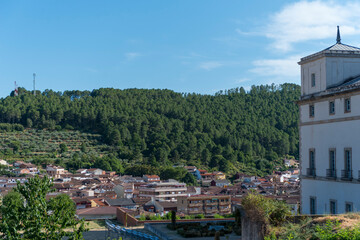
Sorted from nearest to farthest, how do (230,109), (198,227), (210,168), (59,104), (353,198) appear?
1. (353,198)
2. (198,227)
3. (210,168)
4. (59,104)
5. (230,109)

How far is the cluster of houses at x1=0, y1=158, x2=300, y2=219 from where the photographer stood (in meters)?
55.5

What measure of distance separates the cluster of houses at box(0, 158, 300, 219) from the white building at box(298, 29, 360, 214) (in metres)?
17.5

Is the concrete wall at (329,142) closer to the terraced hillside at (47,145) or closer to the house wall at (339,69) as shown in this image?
the house wall at (339,69)

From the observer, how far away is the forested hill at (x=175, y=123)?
121875mm

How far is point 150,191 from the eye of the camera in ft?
263

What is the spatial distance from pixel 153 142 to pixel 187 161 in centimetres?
1112

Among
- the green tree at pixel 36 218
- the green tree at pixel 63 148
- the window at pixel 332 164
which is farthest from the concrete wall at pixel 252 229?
the green tree at pixel 63 148

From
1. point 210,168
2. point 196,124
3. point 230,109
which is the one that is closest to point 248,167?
point 210,168

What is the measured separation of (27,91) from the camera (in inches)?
6895

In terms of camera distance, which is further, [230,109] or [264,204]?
[230,109]

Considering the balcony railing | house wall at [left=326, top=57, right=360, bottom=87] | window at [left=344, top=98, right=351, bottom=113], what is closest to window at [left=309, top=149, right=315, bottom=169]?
the balcony railing

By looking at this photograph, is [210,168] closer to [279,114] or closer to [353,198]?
[279,114]

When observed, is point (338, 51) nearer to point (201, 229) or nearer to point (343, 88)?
→ point (343, 88)

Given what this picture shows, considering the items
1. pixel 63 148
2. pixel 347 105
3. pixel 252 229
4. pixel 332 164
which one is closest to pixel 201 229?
pixel 332 164
